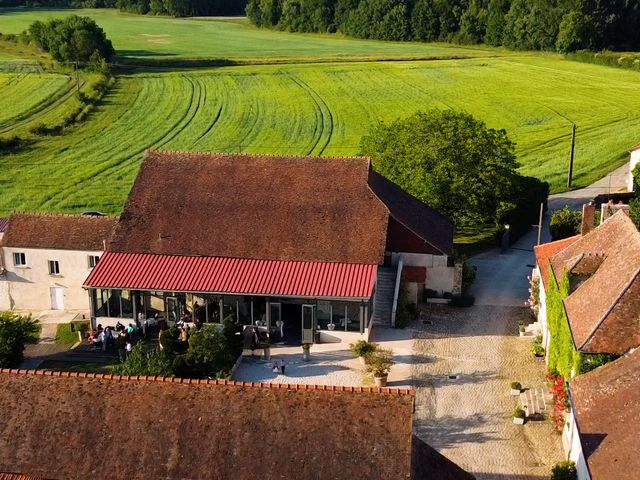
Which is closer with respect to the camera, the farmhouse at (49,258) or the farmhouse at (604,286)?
the farmhouse at (604,286)

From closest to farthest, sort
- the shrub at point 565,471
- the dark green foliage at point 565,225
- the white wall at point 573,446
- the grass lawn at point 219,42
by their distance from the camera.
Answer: the white wall at point 573,446 < the shrub at point 565,471 < the dark green foliage at point 565,225 < the grass lawn at point 219,42

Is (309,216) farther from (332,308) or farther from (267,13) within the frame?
(267,13)

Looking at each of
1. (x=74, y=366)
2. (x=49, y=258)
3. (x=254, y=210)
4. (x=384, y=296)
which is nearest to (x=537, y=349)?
(x=384, y=296)

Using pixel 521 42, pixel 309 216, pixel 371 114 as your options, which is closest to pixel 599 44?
pixel 521 42

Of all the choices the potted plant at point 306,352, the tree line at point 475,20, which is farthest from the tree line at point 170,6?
the potted plant at point 306,352

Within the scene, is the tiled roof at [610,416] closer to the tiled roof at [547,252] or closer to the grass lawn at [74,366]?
the tiled roof at [547,252]

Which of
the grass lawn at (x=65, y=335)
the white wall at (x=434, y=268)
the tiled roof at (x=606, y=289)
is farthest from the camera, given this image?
the white wall at (x=434, y=268)

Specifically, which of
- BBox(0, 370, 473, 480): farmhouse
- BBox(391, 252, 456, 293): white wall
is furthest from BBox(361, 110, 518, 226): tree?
BBox(0, 370, 473, 480): farmhouse

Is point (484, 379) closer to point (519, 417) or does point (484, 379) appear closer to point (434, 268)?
point (519, 417)

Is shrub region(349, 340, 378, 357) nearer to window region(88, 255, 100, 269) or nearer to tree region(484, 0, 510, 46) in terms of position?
window region(88, 255, 100, 269)
